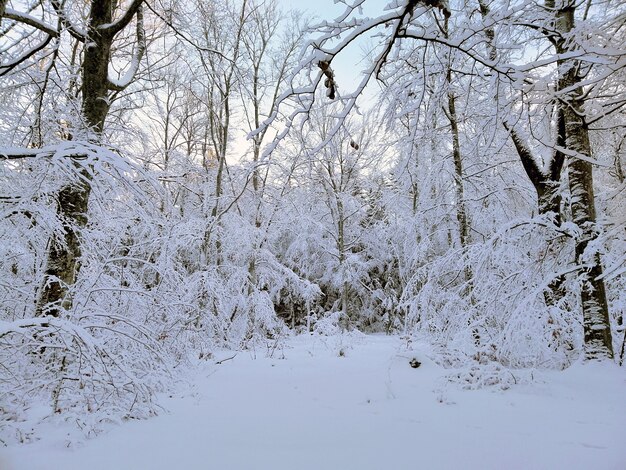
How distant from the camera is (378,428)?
10.6ft

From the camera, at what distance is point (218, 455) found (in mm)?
2705

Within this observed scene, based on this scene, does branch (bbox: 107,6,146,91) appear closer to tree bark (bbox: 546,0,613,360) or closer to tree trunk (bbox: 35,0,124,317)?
tree trunk (bbox: 35,0,124,317)

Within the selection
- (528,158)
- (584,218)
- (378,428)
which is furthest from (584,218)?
(378,428)

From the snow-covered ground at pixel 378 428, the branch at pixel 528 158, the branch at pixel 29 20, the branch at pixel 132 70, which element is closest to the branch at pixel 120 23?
the branch at pixel 132 70

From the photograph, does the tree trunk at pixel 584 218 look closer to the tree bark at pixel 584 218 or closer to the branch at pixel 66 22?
the tree bark at pixel 584 218

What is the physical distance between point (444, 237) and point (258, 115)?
301 inches

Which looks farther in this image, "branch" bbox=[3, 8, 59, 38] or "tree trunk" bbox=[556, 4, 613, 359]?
"tree trunk" bbox=[556, 4, 613, 359]

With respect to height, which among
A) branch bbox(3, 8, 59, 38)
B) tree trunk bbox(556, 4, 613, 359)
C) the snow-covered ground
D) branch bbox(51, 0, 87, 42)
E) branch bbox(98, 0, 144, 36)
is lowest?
the snow-covered ground

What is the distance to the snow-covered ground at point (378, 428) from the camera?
2.52 meters

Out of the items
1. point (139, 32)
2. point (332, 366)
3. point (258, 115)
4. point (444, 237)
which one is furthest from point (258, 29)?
point (332, 366)

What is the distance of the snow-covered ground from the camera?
2.52 meters

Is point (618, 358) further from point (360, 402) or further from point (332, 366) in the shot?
point (332, 366)

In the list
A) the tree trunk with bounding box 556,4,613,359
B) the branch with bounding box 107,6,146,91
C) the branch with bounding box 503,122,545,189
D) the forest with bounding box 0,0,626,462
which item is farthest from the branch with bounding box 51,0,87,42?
the branch with bounding box 503,122,545,189

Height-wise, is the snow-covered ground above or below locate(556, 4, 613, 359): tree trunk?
below
